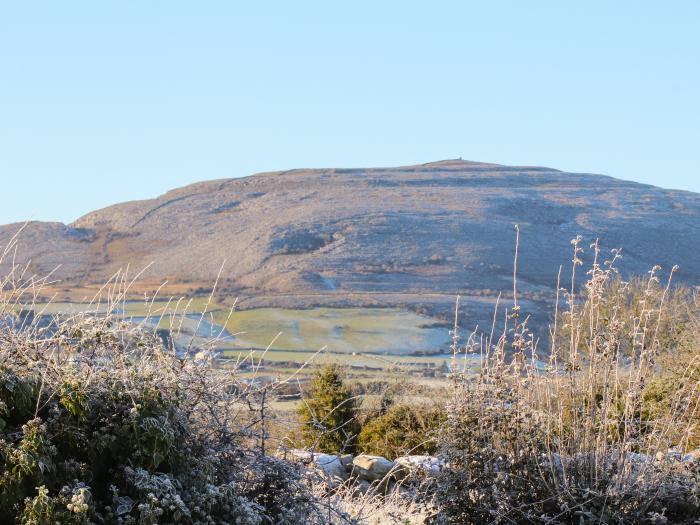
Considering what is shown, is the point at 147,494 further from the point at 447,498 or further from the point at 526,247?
the point at 526,247

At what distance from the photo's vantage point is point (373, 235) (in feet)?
387

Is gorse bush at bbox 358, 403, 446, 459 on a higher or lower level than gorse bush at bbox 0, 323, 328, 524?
lower

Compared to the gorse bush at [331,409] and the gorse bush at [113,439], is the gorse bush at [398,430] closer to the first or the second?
the gorse bush at [331,409]

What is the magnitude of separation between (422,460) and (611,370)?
1.49 m

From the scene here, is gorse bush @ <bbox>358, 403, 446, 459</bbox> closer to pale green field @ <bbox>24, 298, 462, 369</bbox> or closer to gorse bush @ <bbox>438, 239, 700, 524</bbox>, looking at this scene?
gorse bush @ <bbox>438, 239, 700, 524</bbox>

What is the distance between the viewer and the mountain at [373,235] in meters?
105

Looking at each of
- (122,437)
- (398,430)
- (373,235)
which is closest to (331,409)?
(398,430)

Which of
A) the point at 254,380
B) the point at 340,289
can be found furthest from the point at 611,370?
the point at 340,289

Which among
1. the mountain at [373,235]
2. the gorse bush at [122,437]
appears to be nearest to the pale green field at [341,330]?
the mountain at [373,235]

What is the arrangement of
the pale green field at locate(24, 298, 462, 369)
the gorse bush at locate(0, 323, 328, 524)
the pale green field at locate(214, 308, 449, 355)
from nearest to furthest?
1. the gorse bush at locate(0, 323, 328, 524)
2. the pale green field at locate(24, 298, 462, 369)
3. the pale green field at locate(214, 308, 449, 355)

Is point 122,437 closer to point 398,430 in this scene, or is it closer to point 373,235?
point 398,430

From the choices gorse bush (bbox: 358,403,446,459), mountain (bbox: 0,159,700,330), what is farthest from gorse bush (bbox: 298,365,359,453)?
mountain (bbox: 0,159,700,330)

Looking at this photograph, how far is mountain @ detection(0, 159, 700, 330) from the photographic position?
105000 mm

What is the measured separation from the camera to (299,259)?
11125 centimetres
